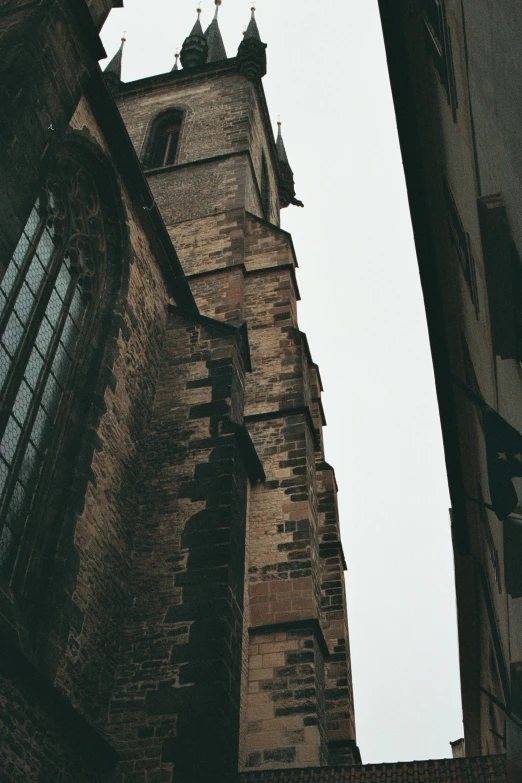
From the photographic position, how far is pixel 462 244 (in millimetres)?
6969

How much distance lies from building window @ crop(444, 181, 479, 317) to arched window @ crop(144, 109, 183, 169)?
12.8m

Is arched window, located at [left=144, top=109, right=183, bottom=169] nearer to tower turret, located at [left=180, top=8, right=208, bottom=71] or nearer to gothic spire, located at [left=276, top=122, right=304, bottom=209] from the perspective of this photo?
gothic spire, located at [left=276, top=122, right=304, bottom=209]

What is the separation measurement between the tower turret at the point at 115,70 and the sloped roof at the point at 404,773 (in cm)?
1967

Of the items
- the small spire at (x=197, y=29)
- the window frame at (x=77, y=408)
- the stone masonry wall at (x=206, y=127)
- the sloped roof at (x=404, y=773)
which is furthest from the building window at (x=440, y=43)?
the small spire at (x=197, y=29)

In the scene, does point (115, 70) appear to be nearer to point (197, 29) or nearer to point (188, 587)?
point (197, 29)

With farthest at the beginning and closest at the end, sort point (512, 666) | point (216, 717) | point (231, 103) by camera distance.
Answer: point (231, 103), point (512, 666), point (216, 717)

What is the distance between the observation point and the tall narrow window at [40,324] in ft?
21.5

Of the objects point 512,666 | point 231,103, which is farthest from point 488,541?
point 231,103

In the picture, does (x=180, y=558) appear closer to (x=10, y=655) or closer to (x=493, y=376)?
(x=10, y=655)

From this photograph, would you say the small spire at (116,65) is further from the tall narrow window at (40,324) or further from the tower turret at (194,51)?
the tall narrow window at (40,324)

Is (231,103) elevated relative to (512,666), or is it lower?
elevated

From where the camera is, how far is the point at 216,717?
20.4 ft

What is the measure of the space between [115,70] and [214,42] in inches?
191

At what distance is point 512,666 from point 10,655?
4742 millimetres
